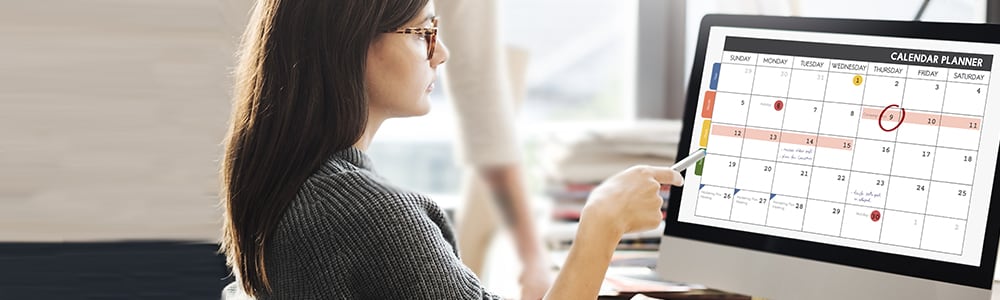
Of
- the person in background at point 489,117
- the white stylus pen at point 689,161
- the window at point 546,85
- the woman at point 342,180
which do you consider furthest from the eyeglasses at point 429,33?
the window at point 546,85

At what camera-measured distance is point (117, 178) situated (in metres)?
1.17

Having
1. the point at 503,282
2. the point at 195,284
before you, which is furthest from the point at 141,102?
the point at 503,282

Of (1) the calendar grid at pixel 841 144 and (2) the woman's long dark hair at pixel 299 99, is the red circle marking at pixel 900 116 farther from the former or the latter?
(2) the woman's long dark hair at pixel 299 99

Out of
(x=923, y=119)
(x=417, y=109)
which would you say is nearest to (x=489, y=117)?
(x=417, y=109)

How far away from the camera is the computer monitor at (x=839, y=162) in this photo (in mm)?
873

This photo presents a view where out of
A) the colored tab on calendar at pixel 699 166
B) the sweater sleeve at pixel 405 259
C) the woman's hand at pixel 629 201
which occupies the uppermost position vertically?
the colored tab on calendar at pixel 699 166

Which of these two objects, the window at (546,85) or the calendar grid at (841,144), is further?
the window at (546,85)

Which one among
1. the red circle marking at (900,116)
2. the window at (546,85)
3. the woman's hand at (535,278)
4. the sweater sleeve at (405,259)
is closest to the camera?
the sweater sleeve at (405,259)

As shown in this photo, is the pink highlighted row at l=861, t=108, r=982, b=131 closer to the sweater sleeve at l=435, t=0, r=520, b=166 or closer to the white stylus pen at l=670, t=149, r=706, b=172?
the white stylus pen at l=670, t=149, r=706, b=172

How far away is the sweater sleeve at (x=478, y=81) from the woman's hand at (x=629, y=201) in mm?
534

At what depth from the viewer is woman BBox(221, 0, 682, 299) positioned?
0.82 meters

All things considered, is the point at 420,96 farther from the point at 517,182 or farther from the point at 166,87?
the point at 517,182

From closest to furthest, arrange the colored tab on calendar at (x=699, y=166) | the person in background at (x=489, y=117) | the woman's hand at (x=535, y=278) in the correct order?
the colored tab on calendar at (x=699, y=166), the woman's hand at (x=535, y=278), the person in background at (x=489, y=117)

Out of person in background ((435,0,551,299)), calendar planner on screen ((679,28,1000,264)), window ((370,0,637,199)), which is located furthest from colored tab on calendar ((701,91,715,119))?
window ((370,0,637,199))
